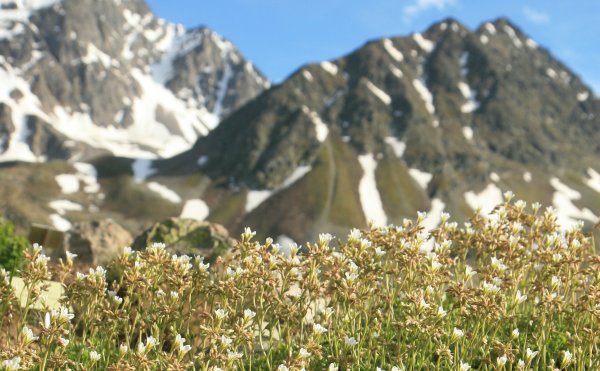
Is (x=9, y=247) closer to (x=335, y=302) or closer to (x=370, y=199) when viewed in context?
(x=335, y=302)

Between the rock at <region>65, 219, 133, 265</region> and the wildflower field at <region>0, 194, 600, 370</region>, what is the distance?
47.5 ft

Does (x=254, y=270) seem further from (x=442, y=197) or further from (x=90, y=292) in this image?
(x=442, y=197)

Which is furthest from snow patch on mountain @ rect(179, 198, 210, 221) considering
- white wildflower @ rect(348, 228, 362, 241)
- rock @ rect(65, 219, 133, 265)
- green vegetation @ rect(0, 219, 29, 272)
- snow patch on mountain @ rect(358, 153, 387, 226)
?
white wildflower @ rect(348, 228, 362, 241)

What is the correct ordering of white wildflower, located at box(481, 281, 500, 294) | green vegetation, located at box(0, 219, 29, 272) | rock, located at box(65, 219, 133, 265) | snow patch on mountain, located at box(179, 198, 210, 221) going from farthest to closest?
snow patch on mountain, located at box(179, 198, 210, 221)
rock, located at box(65, 219, 133, 265)
green vegetation, located at box(0, 219, 29, 272)
white wildflower, located at box(481, 281, 500, 294)

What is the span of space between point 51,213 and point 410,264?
186818 millimetres

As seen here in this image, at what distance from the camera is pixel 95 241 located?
75.5ft

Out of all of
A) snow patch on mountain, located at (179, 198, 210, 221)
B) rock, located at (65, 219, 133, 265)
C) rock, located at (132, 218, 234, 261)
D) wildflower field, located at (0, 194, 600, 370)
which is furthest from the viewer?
snow patch on mountain, located at (179, 198, 210, 221)

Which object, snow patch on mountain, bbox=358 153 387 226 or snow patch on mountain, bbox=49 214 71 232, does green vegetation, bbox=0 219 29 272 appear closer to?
snow patch on mountain, bbox=358 153 387 226

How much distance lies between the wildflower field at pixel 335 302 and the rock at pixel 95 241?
47.5 feet

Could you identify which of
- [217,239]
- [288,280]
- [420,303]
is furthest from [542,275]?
[217,239]

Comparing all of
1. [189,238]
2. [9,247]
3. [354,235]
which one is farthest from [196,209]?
[354,235]

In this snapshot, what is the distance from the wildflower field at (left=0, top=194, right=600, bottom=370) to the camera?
257 inches

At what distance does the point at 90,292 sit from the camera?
7.23 m

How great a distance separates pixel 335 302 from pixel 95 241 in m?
17.3
